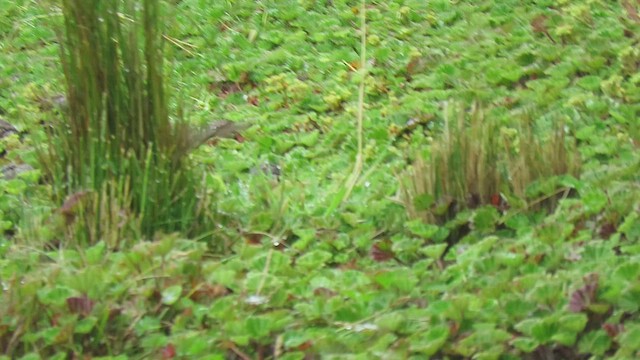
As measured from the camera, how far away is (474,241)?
3.63 m

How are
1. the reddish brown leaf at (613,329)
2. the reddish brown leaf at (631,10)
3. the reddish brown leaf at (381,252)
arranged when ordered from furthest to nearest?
the reddish brown leaf at (631,10) → the reddish brown leaf at (381,252) → the reddish brown leaf at (613,329)

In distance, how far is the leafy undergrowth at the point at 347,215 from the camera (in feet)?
9.87

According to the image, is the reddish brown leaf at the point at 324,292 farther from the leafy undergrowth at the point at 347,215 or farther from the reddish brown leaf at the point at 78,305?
the reddish brown leaf at the point at 78,305

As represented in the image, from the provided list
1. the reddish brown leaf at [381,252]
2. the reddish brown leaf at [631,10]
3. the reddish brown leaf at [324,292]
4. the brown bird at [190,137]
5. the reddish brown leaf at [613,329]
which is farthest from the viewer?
the reddish brown leaf at [631,10]

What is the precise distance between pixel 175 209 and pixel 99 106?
1.38ft

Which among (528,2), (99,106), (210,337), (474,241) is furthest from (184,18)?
(210,337)

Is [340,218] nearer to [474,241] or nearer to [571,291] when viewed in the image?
[474,241]

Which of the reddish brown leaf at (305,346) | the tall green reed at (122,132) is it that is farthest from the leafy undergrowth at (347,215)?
the tall green reed at (122,132)

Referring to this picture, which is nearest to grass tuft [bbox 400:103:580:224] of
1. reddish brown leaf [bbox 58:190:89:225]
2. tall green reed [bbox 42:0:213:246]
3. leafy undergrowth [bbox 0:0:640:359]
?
leafy undergrowth [bbox 0:0:640:359]

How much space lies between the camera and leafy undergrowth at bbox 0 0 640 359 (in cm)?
301

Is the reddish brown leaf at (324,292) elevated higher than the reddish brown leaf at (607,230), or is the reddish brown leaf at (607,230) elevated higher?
the reddish brown leaf at (607,230)

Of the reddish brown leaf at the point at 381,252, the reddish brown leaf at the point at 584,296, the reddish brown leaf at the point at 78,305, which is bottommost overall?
the reddish brown leaf at the point at 381,252

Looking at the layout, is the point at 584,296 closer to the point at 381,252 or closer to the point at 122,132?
the point at 381,252

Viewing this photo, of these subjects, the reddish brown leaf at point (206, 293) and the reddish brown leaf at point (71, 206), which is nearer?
the reddish brown leaf at point (206, 293)
